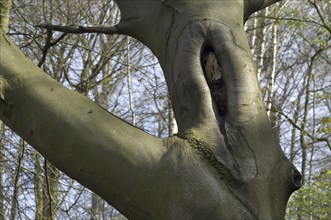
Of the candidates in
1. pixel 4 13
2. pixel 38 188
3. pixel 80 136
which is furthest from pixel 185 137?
pixel 38 188

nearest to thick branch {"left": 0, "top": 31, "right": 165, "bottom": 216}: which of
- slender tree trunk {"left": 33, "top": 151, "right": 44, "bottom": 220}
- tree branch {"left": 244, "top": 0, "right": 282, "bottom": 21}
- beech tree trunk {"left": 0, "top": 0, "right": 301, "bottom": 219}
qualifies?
beech tree trunk {"left": 0, "top": 0, "right": 301, "bottom": 219}

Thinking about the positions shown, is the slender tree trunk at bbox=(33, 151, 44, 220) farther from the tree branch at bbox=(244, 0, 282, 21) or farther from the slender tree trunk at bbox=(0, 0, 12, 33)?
the tree branch at bbox=(244, 0, 282, 21)

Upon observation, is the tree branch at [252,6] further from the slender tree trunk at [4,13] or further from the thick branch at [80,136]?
the slender tree trunk at [4,13]

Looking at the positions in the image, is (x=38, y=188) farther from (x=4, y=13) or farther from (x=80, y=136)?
(x=80, y=136)

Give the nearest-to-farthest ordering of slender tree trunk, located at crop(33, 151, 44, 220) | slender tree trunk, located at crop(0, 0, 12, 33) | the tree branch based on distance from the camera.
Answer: the tree branch → slender tree trunk, located at crop(0, 0, 12, 33) → slender tree trunk, located at crop(33, 151, 44, 220)

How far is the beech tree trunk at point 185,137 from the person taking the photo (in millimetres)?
1906

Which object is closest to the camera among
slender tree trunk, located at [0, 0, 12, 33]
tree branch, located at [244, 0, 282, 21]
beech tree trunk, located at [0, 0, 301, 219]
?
beech tree trunk, located at [0, 0, 301, 219]

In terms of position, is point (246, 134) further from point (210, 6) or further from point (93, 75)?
point (93, 75)

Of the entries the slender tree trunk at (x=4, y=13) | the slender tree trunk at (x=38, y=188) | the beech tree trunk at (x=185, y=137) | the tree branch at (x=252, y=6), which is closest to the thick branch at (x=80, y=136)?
the beech tree trunk at (x=185, y=137)

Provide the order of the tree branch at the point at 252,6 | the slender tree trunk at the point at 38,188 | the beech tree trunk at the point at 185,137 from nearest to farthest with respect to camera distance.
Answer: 1. the beech tree trunk at the point at 185,137
2. the tree branch at the point at 252,6
3. the slender tree trunk at the point at 38,188

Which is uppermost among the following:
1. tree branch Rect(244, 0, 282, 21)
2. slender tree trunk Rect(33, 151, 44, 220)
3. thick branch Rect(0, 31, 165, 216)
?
slender tree trunk Rect(33, 151, 44, 220)

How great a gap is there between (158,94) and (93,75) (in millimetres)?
2840

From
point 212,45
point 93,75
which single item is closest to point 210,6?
point 212,45

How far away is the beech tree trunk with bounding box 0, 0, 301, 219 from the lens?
1906 mm
